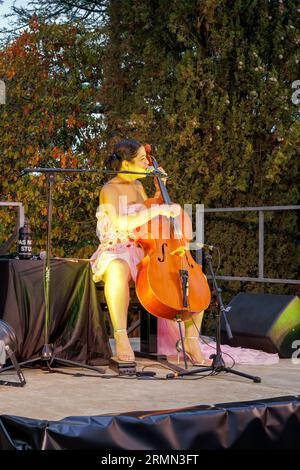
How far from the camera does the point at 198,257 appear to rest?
6.57 m

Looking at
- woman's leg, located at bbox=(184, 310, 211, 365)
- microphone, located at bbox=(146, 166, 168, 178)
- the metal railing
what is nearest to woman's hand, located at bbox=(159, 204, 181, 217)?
microphone, located at bbox=(146, 166, 168, 178)

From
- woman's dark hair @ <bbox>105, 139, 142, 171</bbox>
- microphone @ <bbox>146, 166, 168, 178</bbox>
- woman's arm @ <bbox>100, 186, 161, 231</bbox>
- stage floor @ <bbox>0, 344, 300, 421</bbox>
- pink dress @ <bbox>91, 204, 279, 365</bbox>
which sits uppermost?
woman's dark hair @ <bbox>105, 139, 142, 171</bbox>

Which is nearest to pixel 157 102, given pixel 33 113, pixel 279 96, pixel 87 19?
pixel 279 96

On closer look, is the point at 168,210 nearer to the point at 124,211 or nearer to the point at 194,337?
the point at 124,211

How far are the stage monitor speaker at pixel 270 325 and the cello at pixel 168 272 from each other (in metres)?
0.79

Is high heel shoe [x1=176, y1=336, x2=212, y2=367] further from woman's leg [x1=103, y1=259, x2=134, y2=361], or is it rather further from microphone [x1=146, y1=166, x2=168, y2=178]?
microphone [x1=146, y1=166, x2=168, y2=178]

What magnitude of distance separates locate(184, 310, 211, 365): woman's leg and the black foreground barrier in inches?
69.6

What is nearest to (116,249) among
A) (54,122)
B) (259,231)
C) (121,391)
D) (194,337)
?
(194,337)

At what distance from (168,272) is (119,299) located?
0.36 m

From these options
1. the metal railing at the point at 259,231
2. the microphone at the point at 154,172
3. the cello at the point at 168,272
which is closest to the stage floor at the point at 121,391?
the cello at the point at 168,272

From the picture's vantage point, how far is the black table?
15.3ft

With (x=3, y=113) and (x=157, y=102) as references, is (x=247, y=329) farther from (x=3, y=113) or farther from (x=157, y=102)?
(x=3, y=113)

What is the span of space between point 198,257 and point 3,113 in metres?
2.80
